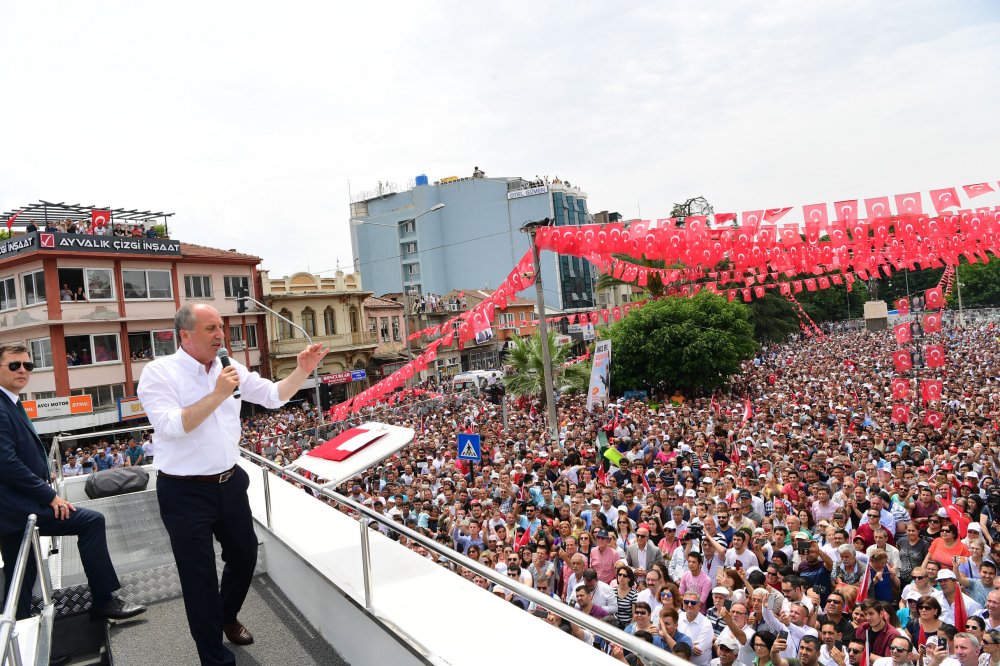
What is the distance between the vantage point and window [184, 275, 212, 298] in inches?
1320

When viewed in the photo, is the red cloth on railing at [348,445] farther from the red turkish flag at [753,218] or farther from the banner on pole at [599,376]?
the banner on pole at [599,376]

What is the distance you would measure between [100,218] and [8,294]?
462cm

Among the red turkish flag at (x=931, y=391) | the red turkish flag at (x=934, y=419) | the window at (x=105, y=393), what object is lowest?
the red turkish flag at (x=934, y=419)

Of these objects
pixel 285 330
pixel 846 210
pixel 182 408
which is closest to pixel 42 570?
pixel 182 408

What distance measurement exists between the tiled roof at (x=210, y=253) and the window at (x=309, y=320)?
4.17 metres

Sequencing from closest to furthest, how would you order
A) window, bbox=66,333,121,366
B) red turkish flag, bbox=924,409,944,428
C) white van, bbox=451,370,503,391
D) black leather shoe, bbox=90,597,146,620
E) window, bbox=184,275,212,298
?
black leather shoe, bbox=90,597,146,620 < red turkish flag, bbox=924,409,944,428 < window, bbox=66,333,121,366 < window, bbox=184,275,212,298 < white van, bbox=451,370,503,391

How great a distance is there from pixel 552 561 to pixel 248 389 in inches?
182

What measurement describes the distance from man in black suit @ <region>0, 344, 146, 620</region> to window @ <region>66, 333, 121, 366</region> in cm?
2893

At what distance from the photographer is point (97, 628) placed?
3.51 metres

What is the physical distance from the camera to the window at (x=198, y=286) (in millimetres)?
33531

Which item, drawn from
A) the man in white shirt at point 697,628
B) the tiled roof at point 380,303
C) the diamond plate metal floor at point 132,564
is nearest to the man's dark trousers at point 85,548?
the diamond plate metal floor at point 132,564

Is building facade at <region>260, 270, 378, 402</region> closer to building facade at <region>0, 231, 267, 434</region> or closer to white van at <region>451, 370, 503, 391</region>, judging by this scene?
white van at <region>451, 370, 503, 391</region>

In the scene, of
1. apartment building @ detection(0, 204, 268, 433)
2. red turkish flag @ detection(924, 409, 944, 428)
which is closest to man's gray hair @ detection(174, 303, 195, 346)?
red turkish flag @ detection(924, 409, 944, 428)

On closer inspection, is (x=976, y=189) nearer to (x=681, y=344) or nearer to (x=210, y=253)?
(x=681, y=344)
